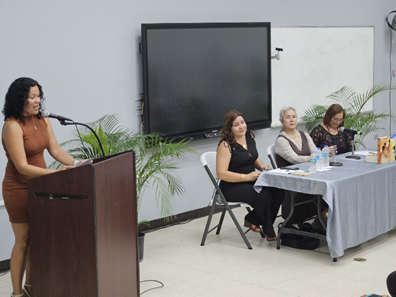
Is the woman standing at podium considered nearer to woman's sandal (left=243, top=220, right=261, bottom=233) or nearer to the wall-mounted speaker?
woman's sandal (left=243, top=220, right=261, bottom=233)

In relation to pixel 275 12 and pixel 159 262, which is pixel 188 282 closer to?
pixel 159 262

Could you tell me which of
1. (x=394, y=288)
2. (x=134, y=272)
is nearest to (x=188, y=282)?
(x=134, y=272)

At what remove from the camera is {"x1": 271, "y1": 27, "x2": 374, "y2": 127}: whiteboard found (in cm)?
696

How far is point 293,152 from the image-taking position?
218 inches

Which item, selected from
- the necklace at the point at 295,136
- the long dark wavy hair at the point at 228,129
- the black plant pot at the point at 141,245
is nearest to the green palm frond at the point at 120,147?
the black plant pot at the point at 141,245

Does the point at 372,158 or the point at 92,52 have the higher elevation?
the point at 92,52

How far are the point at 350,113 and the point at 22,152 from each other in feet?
16.4

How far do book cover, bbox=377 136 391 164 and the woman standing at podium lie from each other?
272 centimetres

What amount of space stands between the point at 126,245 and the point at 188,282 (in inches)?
39.6

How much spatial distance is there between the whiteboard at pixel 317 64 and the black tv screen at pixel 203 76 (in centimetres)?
31

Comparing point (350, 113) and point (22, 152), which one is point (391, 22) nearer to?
point (350, 113)

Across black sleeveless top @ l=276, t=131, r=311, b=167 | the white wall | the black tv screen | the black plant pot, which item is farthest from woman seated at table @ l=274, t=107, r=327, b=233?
the black plant pot

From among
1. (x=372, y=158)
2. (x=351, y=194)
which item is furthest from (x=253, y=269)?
(x=372, y=158)

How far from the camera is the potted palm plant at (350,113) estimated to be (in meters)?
6.93
